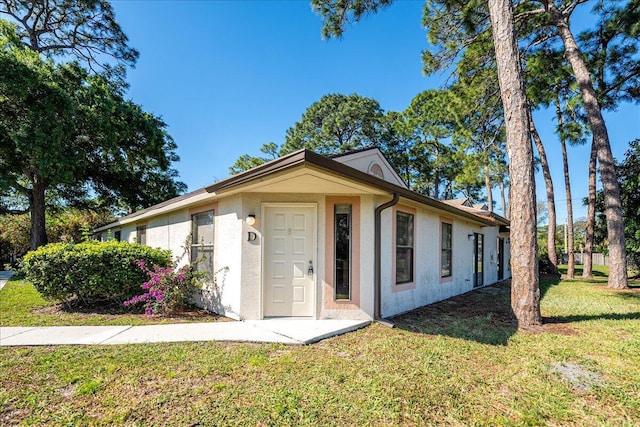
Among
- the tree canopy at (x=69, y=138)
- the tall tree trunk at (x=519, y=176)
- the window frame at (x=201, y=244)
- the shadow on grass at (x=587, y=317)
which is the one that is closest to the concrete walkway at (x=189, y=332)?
the window frame at (x=201, y=244)

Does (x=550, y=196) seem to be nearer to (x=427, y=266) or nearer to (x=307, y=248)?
(x=427, y=266)

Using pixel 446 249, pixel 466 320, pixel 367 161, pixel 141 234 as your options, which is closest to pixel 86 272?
pixel 141 234

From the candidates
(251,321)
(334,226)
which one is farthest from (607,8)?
(251,321)

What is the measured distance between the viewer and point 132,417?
256 cm

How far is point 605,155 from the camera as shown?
10125 mm

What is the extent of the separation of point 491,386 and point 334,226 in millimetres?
3255

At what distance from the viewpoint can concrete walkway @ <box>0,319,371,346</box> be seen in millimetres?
4414

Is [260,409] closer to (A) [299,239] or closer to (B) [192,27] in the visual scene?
(A) [299,239]

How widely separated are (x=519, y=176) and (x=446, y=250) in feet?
11.0

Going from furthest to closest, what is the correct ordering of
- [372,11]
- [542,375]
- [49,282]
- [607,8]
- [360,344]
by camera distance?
1. [607,8]
2. [372,11]
3. [49,282]
4. [360,344]
5. [542,375]

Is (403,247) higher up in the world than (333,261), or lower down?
higher up

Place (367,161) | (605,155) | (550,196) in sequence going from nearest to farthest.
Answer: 1. (367,161)
2. (605,155)
3. (550,196)

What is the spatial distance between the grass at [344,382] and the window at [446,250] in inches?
135

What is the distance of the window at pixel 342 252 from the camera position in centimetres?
562
